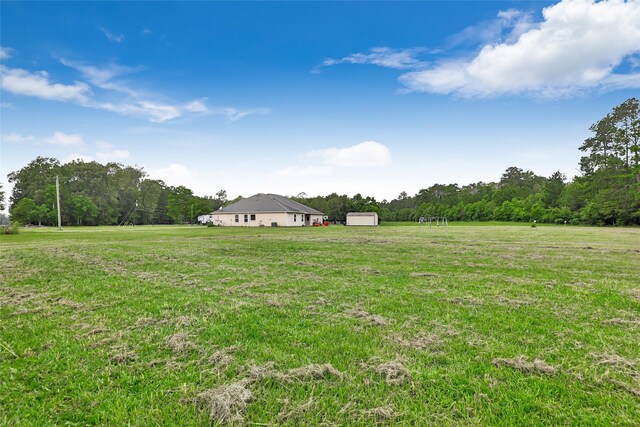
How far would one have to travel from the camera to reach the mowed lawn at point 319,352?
1993 millimetres

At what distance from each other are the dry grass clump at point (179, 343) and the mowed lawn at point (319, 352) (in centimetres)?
2

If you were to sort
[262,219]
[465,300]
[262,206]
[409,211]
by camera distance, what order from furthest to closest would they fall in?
1. [409,211]
2. [262,206]
3. [262,219]
4. [465,300]

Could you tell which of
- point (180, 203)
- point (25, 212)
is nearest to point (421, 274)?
point (25, 212)

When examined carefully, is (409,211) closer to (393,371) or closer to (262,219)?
(262,219)

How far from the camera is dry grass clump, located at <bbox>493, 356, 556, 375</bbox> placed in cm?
251

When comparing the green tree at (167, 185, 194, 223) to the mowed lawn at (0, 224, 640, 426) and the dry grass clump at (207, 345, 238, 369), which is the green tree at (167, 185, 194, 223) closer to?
the mowed lawn at (0, 224, 640, 426)

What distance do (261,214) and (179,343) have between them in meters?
37.2

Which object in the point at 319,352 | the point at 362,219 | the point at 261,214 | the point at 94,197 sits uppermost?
the point at 94,197

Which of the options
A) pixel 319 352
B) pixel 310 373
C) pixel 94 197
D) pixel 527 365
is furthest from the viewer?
pixel 94 197

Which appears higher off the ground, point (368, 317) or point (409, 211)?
point (409, 211)

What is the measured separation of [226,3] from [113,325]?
16.3m

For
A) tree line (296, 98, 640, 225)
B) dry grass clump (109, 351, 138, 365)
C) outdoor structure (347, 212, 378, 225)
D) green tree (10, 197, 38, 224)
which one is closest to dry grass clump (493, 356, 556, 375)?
dry grass clump (109, 351, 138, 365)

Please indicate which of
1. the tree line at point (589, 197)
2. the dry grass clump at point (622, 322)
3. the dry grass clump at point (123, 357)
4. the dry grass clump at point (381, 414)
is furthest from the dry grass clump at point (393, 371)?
the tree line at point (589, 197)

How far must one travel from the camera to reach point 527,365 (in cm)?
257
